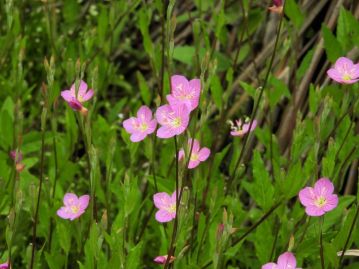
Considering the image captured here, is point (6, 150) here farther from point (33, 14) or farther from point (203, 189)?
point (33, 14)

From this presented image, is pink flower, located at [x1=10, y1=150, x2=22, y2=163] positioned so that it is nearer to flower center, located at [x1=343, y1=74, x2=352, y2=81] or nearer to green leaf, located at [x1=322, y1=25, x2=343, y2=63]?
flower center, located at [x1=343, y1=74, x2=352, y2=81]

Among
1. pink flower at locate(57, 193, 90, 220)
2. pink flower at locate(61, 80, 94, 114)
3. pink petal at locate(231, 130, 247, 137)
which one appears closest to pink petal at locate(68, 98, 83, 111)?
pink flower at locate(61, 80, 94, 114)

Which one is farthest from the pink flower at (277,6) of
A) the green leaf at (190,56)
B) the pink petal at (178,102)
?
the green leaf at (190,56)

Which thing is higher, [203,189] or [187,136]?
[187,136]

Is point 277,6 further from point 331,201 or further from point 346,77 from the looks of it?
point 331,201

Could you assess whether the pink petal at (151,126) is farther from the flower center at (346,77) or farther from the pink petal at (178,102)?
the flower center at (346,77)

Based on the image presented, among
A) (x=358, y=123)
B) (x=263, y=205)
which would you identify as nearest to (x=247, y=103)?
(x=358, y=123)

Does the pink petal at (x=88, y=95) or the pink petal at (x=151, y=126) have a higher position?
the pink petal at (x=88, y=95)

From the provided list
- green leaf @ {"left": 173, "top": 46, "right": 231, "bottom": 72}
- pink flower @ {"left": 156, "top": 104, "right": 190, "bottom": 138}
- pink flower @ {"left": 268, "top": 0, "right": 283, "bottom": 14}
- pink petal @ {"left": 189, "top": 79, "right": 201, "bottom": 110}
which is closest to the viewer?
pink flower @ {"left": 156, "top": 104, "right": 190, "bottom": 138}
